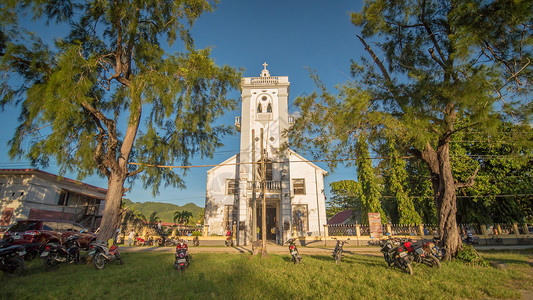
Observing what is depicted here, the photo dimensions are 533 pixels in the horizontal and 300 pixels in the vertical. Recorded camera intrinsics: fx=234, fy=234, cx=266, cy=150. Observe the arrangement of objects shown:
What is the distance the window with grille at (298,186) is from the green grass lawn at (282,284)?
49.6 ft

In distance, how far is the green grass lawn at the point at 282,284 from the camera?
434 centimetres

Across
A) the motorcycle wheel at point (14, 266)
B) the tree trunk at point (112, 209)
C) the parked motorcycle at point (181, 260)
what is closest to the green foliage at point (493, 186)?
the parked motorcycle at point (181, 260)

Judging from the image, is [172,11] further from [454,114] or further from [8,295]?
[454,114]

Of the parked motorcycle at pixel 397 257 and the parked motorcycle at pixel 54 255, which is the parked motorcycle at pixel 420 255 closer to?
the parked motorcycle at pixel 397 257

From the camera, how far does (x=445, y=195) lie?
8078 mm

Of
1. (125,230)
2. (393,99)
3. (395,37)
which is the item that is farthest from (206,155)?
(125,230)

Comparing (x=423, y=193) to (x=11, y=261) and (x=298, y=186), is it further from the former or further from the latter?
(x=11, y=261)

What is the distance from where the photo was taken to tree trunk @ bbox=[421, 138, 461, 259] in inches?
307

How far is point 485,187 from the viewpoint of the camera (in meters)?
16.7

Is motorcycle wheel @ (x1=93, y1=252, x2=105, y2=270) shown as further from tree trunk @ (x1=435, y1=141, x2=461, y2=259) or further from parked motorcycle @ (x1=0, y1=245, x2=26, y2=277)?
tree trunk @ (x1=435, y1=141, x2=461, y2=259)

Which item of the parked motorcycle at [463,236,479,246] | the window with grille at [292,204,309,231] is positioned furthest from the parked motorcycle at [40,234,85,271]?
the parked motorcycle at [463,236,479,246]

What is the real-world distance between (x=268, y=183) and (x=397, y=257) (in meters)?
13.9

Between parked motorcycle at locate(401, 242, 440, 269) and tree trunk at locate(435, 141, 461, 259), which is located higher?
tree trunk at locate(435, 141, 461, 259)

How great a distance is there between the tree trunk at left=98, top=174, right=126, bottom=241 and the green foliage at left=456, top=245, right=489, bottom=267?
1182cm
